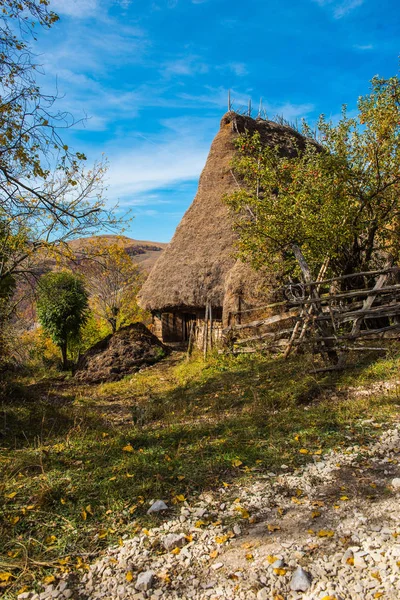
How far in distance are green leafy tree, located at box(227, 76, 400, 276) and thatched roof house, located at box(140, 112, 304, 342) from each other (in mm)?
4357

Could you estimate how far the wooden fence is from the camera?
21.6 feet

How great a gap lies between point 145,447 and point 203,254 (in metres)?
10.1

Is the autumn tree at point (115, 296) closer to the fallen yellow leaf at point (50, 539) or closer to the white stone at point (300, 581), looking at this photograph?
the fallen yellow leaf at point (50, 539)

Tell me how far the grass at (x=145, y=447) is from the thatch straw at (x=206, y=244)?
5975mm

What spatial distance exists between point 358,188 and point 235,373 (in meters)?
4.38

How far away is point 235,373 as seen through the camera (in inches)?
330

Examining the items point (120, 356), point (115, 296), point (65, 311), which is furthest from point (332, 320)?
point (115, 296)

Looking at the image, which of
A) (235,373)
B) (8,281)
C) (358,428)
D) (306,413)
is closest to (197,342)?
(235,373)

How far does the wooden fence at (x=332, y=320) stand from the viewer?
6586mm

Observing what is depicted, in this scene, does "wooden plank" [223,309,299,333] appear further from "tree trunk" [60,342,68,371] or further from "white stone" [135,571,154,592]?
"tree trunk" [60,342,68,371]

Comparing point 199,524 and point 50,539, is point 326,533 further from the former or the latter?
point 50,539

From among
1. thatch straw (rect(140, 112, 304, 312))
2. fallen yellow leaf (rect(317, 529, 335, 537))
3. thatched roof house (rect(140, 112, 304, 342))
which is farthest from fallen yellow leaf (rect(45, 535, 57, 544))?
thatched roof house (rect(140, 112, 304, 342))

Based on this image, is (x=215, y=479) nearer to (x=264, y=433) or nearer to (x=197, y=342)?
(x=264, y=433)

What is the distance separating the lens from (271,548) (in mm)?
2604
